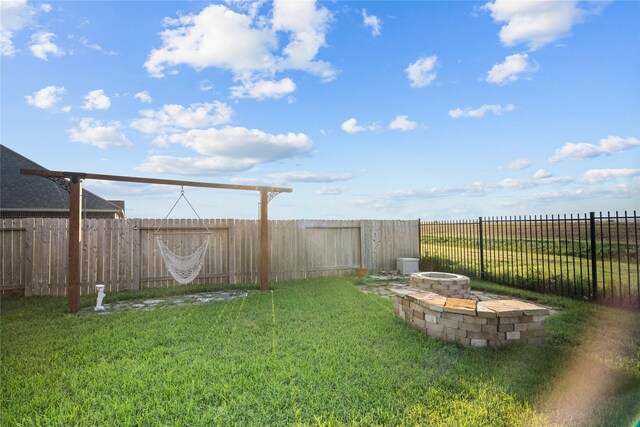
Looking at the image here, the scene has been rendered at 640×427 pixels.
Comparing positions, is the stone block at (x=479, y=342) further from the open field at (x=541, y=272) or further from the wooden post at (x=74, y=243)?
the wooden post at (x=74, y=243)

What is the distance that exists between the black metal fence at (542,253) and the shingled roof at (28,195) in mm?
11555

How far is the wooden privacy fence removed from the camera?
6906mm

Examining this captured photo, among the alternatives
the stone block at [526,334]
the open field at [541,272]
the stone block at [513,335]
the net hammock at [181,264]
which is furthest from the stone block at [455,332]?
the net hammock at [181,264]

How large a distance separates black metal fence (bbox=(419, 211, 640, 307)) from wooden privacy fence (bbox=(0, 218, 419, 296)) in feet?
5.93

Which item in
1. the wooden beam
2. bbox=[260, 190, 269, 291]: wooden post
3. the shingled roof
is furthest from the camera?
the shingled roof

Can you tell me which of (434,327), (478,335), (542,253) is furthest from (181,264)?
(542,253)

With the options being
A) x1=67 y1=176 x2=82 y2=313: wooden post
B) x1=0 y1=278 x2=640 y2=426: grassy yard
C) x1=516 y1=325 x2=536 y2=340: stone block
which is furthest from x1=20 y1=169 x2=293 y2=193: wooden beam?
x1=516 y1=325 x2=536 y2=340: stone block

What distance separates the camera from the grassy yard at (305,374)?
236 centimetres

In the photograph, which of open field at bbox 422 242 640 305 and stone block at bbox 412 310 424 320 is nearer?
stone block at bbox 412 310 424 320

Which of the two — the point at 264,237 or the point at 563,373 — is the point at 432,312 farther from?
the point at 264,237

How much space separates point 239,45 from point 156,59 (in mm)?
1765

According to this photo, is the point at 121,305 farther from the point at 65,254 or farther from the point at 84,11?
the point at 84,11

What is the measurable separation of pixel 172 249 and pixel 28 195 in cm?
795

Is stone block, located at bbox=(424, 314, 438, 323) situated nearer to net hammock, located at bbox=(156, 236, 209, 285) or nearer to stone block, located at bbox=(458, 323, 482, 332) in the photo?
stone block, located at bbox=(458, 323, 482, 332)
